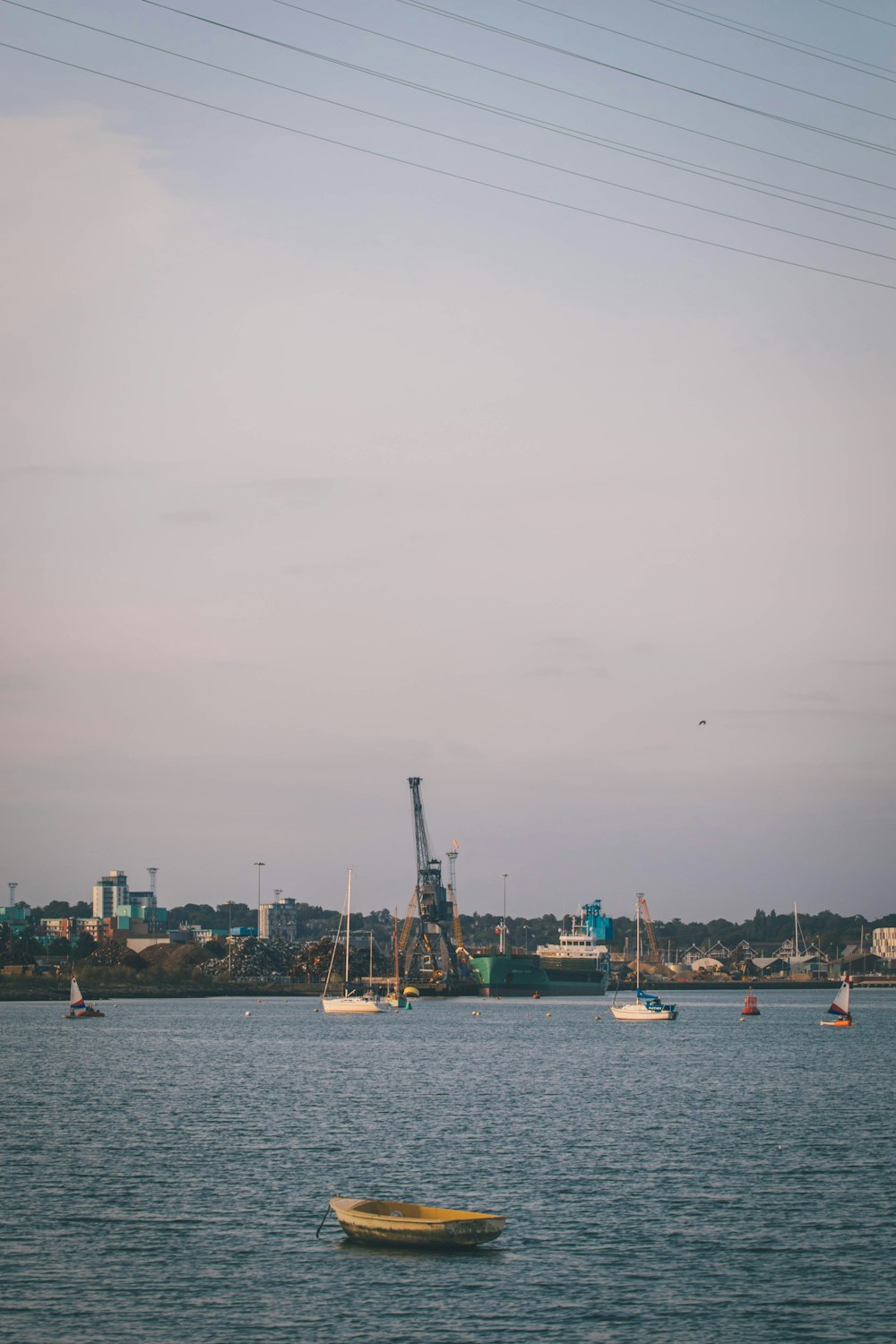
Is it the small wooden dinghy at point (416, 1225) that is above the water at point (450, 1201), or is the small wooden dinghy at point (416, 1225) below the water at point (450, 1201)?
above

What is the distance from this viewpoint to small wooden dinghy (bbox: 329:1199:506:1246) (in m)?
41.9

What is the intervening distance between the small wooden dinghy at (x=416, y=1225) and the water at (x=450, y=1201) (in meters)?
0.51

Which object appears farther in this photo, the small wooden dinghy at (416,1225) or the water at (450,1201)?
the small wooden dinghy at (416,1225)

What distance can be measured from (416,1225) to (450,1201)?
867cm

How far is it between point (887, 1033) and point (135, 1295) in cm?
15001

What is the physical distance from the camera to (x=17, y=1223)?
4669 cm

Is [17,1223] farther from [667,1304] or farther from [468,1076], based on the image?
[468,1076]

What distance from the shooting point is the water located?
36469 mm

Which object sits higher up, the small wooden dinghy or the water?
the small wooden dinghy

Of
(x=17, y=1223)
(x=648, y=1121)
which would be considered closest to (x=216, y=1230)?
A: (x=17, y=1223)

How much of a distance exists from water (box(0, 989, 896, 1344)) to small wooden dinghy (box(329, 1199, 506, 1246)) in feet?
1.68

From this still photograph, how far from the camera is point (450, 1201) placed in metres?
50.4

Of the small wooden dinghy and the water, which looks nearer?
the water

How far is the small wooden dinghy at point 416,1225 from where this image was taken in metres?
41.9
